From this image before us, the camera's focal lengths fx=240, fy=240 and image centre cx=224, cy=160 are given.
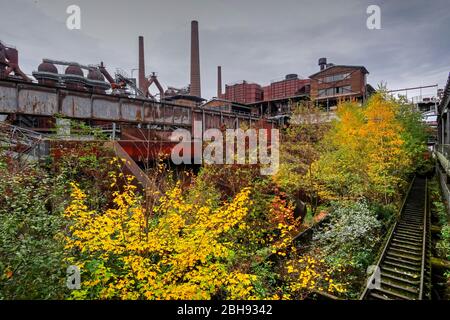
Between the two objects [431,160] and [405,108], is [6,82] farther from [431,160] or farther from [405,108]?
[431,160]

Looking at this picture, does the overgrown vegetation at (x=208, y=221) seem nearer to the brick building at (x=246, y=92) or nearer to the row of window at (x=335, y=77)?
the row of window at (x=335, y=77)

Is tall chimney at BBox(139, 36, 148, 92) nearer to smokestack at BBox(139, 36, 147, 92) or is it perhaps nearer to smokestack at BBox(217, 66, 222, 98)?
smokestack at BBox(139, 36, 147, 92)

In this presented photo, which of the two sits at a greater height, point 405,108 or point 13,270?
point 405,108

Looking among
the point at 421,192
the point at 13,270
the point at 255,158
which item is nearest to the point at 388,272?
the point at 255,158

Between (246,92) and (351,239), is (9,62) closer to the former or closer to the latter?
(351,239)

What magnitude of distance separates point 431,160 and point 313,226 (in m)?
28.4

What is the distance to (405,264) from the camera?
9.52 m

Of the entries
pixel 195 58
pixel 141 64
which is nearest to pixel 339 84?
pixel 195 58

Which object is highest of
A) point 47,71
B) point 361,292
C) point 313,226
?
point 47,71

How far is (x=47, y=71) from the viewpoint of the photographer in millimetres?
29547

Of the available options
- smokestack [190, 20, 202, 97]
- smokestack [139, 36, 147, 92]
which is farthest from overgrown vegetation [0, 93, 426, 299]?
smokestack [139, 36, 147, 92]

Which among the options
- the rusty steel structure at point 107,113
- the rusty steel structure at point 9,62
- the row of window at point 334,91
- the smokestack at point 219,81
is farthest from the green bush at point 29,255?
the smokestack at point 219,81

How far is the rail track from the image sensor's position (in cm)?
786

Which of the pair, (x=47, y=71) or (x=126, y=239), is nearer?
(x=126, y=239)
